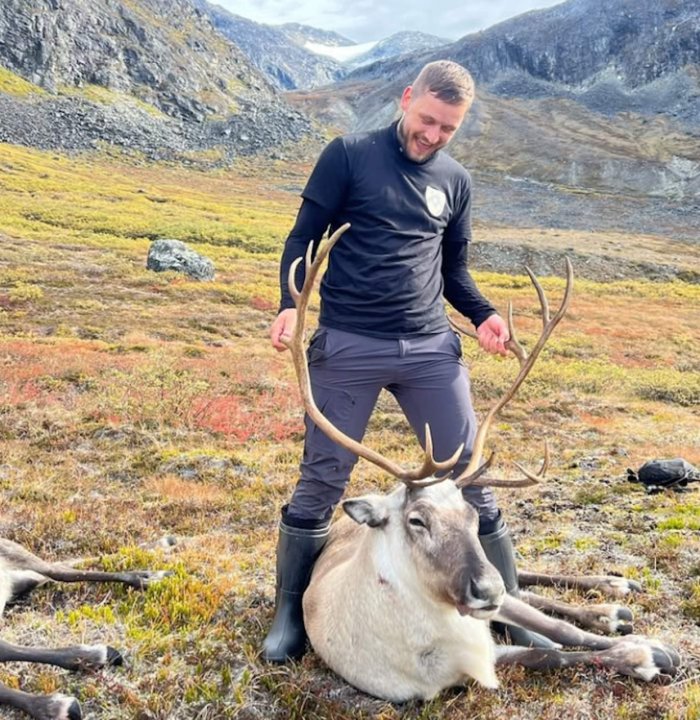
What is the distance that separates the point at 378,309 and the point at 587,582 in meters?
2.87

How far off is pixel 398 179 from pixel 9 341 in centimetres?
1708

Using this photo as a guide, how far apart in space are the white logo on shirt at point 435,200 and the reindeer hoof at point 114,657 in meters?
3.57

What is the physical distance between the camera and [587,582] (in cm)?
569

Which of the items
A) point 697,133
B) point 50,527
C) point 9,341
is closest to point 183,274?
point 9,341

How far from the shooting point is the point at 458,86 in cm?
446

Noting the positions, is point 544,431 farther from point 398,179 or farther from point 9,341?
point 9,341

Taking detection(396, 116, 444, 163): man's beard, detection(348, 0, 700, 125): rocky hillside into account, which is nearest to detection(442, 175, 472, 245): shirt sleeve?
detection(396, 116, 444, 163): man's beard

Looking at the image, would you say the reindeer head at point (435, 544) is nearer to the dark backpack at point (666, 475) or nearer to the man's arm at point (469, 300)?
the man's arm at point (469, 300)

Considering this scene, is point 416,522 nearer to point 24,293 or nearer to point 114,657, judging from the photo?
point 114,657

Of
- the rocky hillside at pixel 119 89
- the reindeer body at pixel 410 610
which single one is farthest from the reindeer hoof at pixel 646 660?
the rocky hillside at pixel 119 89

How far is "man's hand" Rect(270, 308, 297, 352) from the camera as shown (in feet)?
15.1

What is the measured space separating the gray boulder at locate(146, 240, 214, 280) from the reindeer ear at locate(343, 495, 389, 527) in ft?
104

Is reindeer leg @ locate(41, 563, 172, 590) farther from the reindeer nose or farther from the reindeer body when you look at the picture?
the reindeer nose

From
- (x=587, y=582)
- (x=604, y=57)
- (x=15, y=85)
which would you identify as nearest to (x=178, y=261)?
(x=587, y=582)
